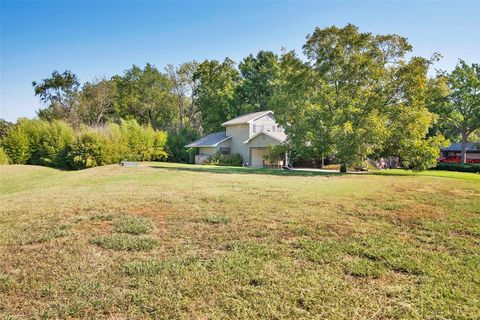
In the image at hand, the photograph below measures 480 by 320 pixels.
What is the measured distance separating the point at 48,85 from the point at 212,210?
42107 millimetres

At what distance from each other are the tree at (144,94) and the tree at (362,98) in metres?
26.6

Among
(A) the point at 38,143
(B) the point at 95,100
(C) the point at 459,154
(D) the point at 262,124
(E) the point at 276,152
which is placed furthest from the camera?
(C) the point at 459,154

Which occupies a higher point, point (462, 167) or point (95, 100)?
point (95, 100)

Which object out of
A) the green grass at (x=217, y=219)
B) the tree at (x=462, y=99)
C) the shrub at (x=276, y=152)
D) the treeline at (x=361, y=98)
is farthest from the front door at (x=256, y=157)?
the green grass at (x=217, y=219)

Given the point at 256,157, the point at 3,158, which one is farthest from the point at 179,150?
the point at 3,158

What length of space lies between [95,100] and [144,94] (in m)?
6.14

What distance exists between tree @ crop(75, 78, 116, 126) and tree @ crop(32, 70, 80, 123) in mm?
1046

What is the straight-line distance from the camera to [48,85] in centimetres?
3900

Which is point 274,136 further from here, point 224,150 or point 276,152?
point 224,150

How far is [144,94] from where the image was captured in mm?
41094

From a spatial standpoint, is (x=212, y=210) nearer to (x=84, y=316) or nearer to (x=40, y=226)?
(x=40, y=226)

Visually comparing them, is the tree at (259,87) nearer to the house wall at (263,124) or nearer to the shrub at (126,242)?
the house wall at (263,124)

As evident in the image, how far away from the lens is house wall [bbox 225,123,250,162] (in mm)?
29578

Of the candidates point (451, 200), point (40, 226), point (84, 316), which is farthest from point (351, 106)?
point (84, 316)
